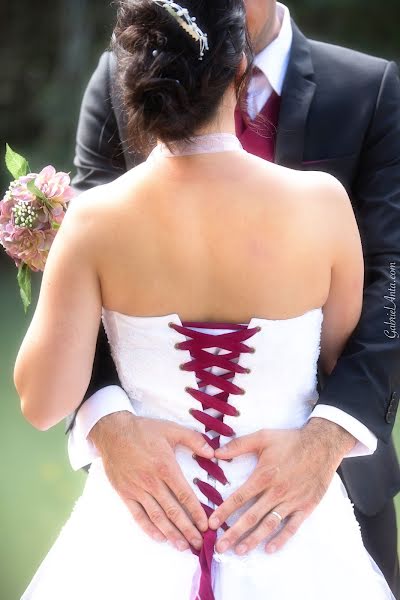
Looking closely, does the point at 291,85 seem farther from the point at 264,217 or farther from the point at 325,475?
the point at 325,475

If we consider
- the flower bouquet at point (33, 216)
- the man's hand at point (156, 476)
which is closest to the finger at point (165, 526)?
the man's hand at point (156, 476)

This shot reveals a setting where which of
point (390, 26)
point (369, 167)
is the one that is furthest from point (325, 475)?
point (390, 26)

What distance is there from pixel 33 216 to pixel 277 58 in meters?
0.78

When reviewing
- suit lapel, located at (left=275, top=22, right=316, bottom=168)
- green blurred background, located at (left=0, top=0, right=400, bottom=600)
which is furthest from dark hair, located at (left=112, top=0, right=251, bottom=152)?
green blurred background, located at (left=0, top=0, right=400, bottom=600)

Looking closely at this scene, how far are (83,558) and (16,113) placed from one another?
7.67 m

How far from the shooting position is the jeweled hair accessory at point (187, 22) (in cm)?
160

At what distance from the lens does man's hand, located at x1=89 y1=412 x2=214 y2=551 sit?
1.73 meters

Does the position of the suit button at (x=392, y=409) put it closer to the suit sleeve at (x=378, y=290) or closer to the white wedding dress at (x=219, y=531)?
the suit sleeve at (x=378, y=290)

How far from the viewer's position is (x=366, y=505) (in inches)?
88.5

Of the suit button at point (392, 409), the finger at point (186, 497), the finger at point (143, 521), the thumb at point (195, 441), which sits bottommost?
the suit button at point (392, 409)

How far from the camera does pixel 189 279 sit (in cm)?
166

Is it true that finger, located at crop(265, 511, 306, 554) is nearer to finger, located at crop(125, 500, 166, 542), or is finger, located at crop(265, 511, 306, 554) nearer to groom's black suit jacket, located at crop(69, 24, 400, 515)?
finger, located at crop(125, 500, 166, 542)

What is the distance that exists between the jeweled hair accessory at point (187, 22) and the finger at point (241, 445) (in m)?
0.65

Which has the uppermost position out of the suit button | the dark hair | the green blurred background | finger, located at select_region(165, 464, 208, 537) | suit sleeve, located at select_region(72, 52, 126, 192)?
the dark hair
